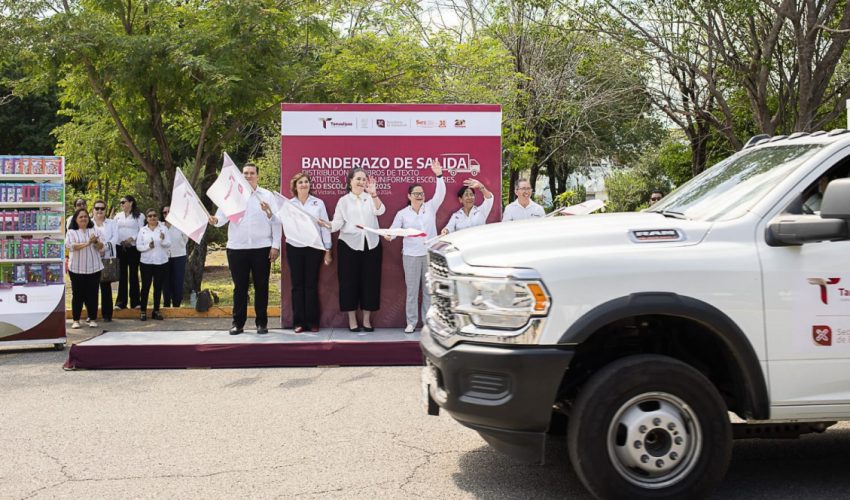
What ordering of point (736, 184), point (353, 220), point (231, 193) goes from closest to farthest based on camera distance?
1. point (736, 184)
2. point (231, 193)
3. point (353, 220)

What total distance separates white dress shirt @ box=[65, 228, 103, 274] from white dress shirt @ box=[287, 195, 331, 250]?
3.53 meters

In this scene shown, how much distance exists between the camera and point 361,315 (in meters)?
11.1

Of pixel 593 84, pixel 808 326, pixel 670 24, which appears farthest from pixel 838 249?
pixel 593 84

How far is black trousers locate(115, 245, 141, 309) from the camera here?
14.3m

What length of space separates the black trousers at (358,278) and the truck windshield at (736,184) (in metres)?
5.60

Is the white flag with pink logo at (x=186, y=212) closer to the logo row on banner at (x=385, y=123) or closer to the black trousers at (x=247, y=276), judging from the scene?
the black trousers at (x=247, y=276)

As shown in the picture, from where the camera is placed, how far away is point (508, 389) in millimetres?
4414

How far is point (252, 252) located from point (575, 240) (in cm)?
664

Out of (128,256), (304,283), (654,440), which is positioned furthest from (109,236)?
(654,440)

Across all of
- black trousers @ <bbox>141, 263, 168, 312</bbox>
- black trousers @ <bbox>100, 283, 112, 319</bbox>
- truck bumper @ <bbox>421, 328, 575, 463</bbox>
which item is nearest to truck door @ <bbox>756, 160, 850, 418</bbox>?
truck bumper @ <bbox>421, 328, 575, 463</bbox>

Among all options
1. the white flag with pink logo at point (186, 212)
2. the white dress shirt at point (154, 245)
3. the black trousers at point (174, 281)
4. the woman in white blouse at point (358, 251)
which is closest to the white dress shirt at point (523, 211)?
the woman in white blouse at point (358, 251)

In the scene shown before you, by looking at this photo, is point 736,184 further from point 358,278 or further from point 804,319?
point 358,278

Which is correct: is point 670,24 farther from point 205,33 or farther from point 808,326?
point 808,326

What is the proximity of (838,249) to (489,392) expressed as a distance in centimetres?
201
